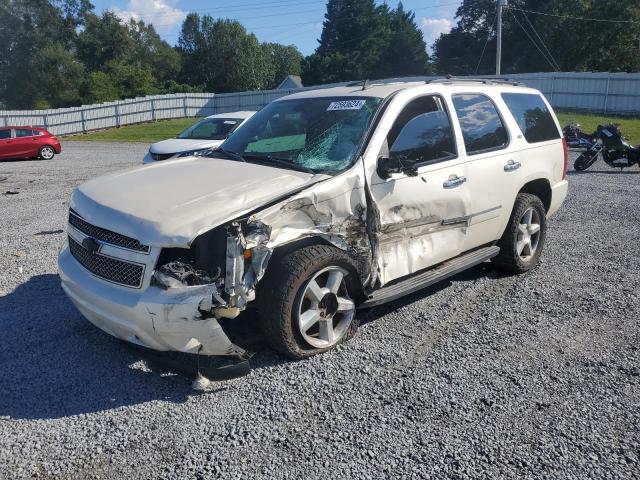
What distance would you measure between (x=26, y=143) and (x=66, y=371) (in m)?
20.6

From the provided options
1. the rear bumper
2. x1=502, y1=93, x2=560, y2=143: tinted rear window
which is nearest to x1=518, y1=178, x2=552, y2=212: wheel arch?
the rear bumper

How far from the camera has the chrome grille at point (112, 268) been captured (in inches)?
137

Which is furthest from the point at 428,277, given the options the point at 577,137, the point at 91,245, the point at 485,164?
the point at 577,137

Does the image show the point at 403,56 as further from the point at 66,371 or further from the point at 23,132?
the point at 66,371

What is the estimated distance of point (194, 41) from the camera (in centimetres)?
8606

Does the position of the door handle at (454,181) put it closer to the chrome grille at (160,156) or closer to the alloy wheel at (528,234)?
the alloy wheel at (528,234)

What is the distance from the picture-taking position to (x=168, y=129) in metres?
34.2

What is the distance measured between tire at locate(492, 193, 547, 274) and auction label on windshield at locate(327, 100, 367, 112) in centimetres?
208

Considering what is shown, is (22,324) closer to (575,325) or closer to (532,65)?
(575,325)

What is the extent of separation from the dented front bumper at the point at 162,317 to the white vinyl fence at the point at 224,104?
63.9 feet

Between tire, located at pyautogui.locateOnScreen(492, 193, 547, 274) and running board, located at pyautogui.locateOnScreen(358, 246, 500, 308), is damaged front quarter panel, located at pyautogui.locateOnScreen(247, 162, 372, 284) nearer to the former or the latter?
running board, located at pyautogui.locateOnScreen(358, 246, 500, 308)

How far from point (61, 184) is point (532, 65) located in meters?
54.5

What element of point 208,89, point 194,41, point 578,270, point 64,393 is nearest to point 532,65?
point 208,89

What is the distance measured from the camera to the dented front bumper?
336 centimetres
